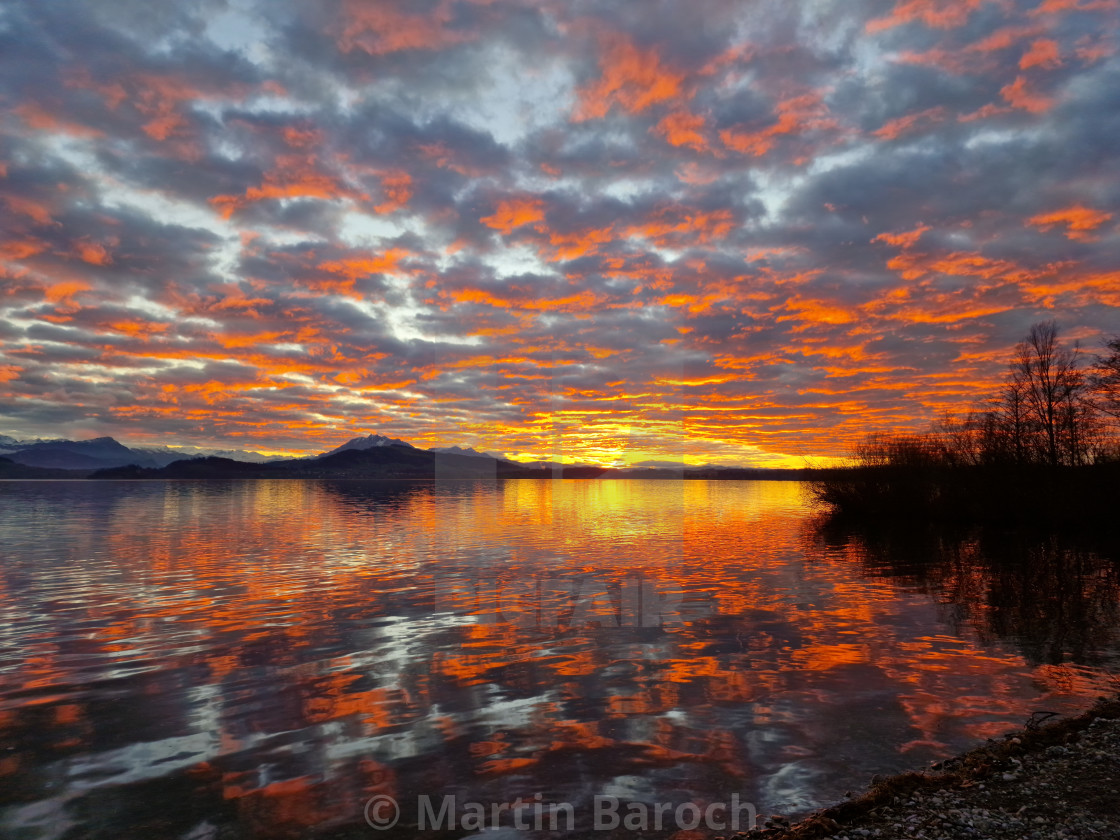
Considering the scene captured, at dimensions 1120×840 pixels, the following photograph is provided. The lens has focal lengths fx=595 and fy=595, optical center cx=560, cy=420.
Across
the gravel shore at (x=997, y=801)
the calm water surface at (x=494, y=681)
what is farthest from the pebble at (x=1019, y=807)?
the calm water surface at (x=494, y=681)

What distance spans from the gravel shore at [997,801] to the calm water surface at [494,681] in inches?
34.0

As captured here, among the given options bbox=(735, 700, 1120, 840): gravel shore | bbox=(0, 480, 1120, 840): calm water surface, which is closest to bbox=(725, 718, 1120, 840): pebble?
bbox=(735, 700, 1120, 840): gravel shore

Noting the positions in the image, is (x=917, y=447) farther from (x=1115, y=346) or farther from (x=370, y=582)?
(x=370, y=582)

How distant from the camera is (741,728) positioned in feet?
40.0

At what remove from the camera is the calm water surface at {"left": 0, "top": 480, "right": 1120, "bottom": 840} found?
9.99 m

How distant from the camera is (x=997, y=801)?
28.0ft

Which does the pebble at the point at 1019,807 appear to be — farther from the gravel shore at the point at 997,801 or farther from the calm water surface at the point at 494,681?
the calm water surface at the point at 494,681

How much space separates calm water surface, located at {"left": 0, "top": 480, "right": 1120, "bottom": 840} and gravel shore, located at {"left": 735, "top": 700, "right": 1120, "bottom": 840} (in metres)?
0.86

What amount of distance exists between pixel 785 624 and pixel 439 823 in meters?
15.9

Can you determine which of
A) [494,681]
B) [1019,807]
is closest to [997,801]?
[1019,807]

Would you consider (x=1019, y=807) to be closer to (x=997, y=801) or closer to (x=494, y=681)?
(x=997, y=801)

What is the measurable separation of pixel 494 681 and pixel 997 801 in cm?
1049

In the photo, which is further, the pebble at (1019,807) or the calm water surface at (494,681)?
the calm water surface at (494,681)

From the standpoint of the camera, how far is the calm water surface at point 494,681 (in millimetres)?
9992
